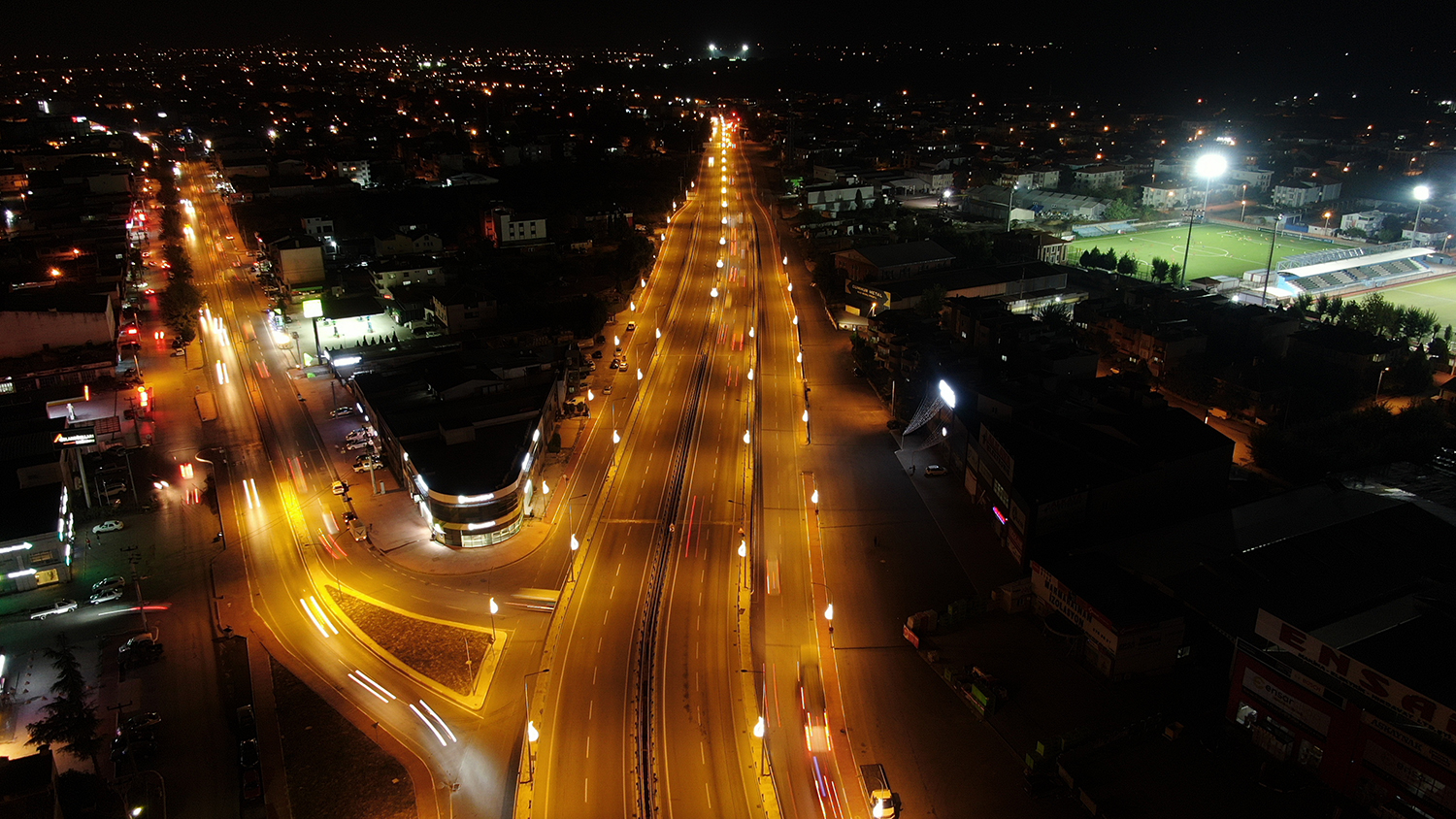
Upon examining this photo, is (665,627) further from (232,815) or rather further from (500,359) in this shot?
(500,359)

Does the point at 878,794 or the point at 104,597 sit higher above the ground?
the point at 104,597

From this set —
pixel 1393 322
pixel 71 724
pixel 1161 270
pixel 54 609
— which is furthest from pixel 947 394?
pixel 1161 270

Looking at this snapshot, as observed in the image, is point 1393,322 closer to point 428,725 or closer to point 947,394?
point 947,394

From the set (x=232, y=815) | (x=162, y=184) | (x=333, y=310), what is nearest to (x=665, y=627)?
(x=232, y=815)

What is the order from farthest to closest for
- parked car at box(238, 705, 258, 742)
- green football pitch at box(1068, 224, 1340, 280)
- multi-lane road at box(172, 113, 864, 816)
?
green football pitch at box(1068, 224, 1340, 280)
parked car at box(238, 705, 258, 742)
multi-lane road at box(172, 113, 864, 816)

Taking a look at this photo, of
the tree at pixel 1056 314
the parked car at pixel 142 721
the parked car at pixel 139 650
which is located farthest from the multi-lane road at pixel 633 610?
the tree at pixel 1056 314

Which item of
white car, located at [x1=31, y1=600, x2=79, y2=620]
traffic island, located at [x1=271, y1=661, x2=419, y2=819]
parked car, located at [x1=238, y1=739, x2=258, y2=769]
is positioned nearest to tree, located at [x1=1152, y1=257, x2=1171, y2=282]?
traffic island, located at [x1=271, y1=661, x2=419, y2=819]

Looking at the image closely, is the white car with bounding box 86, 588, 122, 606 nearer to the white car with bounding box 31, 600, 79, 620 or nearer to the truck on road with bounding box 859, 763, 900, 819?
the white car with bounding box 31, 600, 79, 620
